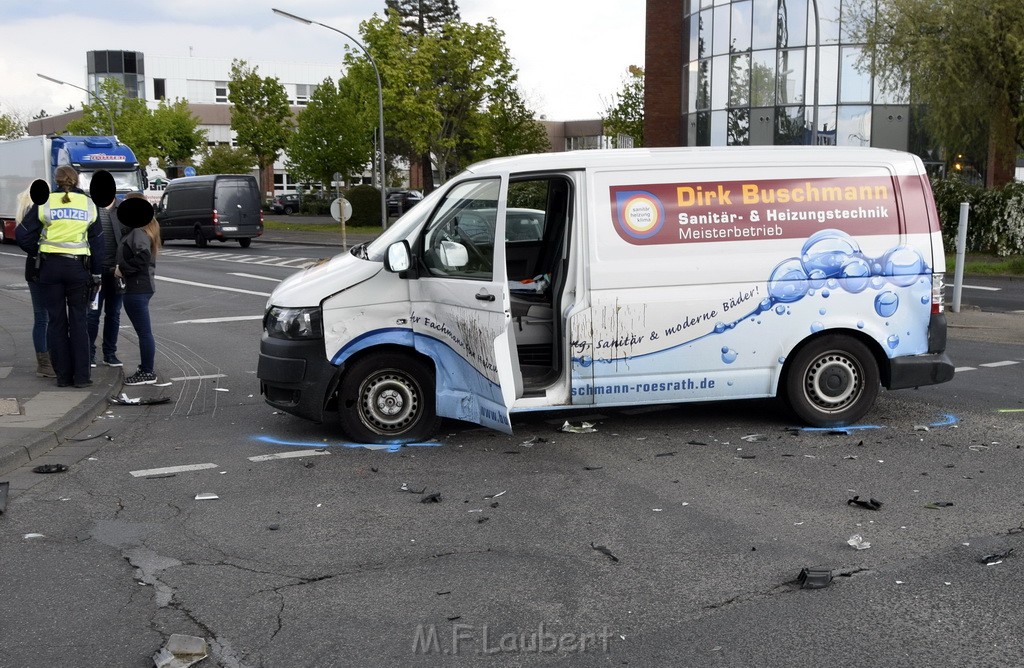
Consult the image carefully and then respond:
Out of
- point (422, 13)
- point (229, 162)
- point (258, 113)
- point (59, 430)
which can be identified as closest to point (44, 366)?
point (59, 430)

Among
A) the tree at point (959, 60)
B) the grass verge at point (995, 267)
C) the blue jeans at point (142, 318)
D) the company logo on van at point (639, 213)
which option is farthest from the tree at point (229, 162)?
the company logo on van at point (639, 213)

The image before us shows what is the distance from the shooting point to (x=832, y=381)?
7.80 m

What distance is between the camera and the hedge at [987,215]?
85.3ft

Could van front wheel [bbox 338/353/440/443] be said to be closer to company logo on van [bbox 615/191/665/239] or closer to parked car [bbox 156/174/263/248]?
company logo on van [bbox 615/191/665/239]

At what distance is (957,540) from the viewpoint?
5285 mm

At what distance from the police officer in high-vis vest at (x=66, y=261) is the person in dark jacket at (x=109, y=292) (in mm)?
492

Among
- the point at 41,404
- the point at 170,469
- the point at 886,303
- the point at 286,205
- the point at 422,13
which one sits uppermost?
the point at 422,13

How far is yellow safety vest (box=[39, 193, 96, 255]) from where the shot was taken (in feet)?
30.3

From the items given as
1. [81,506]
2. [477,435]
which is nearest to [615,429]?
[477,435]

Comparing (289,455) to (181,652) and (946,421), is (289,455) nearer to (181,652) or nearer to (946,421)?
(181,652)

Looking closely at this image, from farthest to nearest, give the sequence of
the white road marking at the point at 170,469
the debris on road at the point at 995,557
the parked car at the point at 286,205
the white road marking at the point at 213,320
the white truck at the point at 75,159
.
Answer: the parked car at the point at 286,205, the white truck at the point at 75,159, the white road marking at the point at 213,320, the white road marking at the point at 170,469, the debris on road at the point at 995,557

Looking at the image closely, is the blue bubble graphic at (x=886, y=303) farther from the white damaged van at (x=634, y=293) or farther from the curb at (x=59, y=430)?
the curb at (x=59, y=430)

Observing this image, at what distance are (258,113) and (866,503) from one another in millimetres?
64094

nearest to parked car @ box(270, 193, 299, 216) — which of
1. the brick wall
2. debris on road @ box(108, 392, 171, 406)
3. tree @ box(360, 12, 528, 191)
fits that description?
tree @ box(360, 12, 528, 191)
